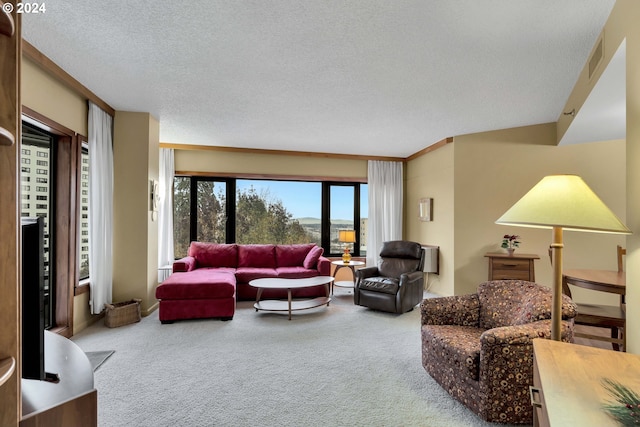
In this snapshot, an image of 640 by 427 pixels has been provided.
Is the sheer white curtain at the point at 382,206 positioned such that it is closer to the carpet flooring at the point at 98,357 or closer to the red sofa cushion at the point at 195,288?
the red sofa cushion at the point at 195,288

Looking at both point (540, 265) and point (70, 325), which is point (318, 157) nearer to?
point (540, 265)

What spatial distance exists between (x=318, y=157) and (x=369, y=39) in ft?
13.1

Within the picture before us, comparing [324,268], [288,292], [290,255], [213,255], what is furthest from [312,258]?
[213,255]

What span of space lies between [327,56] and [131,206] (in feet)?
9.97

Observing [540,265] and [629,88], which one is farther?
[540,265]

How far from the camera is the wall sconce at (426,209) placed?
18.6 feet

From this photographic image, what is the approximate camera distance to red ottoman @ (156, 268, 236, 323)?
387 centimetres

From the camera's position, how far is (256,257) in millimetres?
5504

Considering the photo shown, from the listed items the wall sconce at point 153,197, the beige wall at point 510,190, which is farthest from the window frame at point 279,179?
the beige wall at point 510,190

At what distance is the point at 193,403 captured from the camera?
7.29 feet

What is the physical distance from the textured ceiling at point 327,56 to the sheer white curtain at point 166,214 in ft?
5.10

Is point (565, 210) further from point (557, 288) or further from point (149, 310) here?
Result: point (149, 310)

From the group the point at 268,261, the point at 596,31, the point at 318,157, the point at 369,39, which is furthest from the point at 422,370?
the point at 318,157

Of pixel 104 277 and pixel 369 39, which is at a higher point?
pixel 369 39
